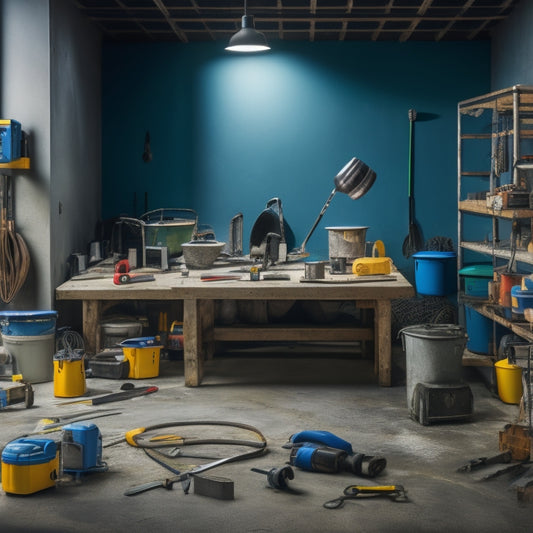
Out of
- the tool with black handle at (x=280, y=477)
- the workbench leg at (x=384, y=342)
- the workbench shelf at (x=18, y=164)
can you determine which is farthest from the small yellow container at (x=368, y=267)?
the tool with black handle at (x=280, y=477)

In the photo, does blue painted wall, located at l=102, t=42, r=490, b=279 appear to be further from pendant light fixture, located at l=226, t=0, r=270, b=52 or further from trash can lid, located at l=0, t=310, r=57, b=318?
trash can lid, located at l=0, t=310, r=57, b=318

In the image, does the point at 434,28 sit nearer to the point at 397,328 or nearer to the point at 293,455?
the point at 397,328

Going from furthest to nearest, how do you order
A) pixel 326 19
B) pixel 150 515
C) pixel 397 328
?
pixel 397 328 → pixel 326 19 → pixel 150 515

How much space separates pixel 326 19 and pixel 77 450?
5266 millimetres

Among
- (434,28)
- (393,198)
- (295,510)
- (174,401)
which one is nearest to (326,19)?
(434,28)

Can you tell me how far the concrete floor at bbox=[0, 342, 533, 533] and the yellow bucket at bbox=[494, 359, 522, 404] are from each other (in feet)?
0.27

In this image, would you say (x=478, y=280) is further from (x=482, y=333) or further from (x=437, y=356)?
(x=437, y=356)

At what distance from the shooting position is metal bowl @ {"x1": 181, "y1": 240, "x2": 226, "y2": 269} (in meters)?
7.80

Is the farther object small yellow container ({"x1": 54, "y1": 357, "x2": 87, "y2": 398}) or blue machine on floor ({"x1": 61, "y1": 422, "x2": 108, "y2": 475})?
small yellow container ({"x1": 54, "y1": 357, "x2": 87, "y2": 398})

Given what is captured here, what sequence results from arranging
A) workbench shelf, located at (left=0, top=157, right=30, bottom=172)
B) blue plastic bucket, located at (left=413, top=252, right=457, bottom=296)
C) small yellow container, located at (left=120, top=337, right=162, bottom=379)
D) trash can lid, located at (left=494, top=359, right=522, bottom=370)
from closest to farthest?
trash can lid, located at (left=494, top=359, right=522, bottom=370) → workbench shelf, located at (left=0, top=157, right=30, bottom=172) → small yellow container, located at (left=120, top=337, right=162, bottom=379) → blue plastic bucket, located at (left=413, top=252, right=457, bottom=296)

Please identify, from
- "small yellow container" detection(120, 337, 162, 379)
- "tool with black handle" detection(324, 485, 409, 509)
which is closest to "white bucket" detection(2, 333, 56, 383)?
"small yellow container" detection(120, 337, 162, 379)

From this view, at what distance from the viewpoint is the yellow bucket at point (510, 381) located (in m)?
6.22

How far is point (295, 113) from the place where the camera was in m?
9.30

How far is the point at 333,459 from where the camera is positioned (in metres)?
4.66
